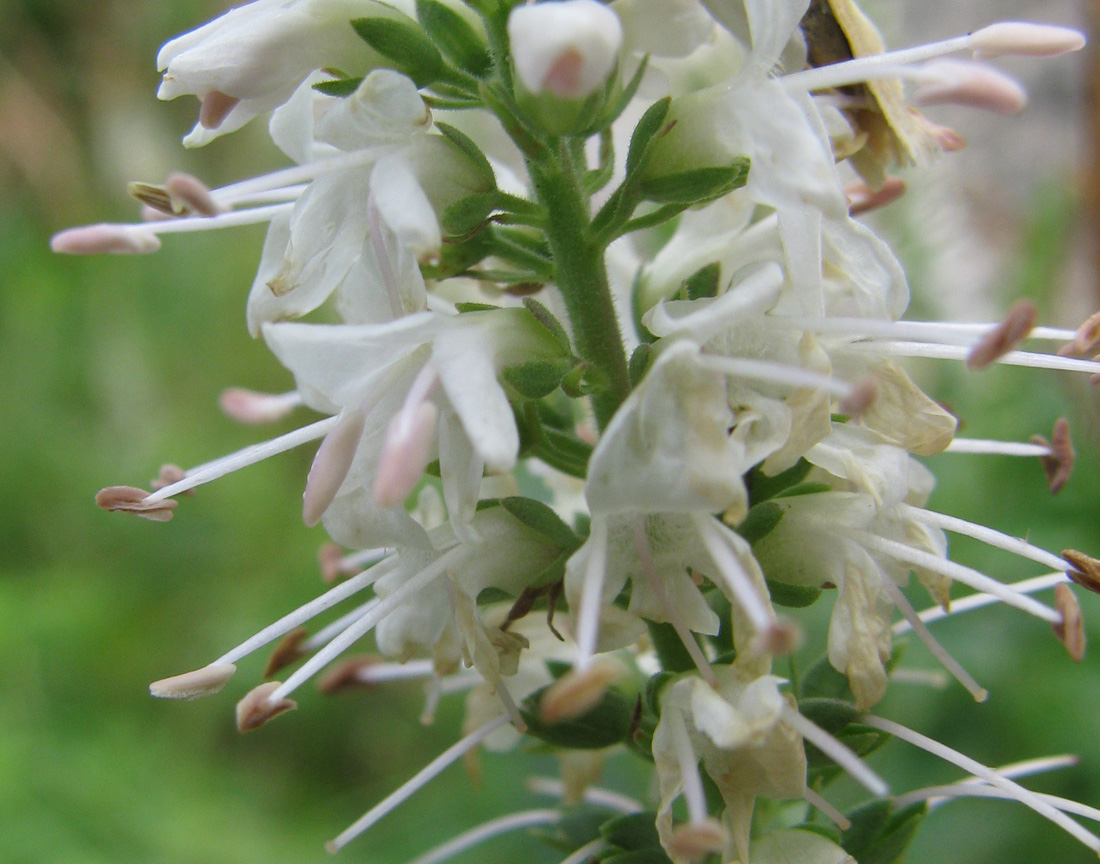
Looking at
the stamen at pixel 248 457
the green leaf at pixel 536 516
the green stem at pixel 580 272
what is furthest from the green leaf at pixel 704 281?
the stamen at pixel 248 457

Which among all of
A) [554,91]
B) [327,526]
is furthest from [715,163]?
[327,526]

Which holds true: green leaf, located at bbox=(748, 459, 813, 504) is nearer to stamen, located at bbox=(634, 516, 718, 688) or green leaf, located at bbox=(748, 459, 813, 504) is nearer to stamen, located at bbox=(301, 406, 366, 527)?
stamen, located at bbox=(634, 516, 718, 688)

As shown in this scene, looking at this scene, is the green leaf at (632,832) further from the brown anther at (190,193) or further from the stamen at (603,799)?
the brown anther at (190,193)

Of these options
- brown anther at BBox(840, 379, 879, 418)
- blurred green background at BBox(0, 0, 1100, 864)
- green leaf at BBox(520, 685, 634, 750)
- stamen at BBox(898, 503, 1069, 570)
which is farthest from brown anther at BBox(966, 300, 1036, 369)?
blurred green background at BBox(0, 0, 1100, 864)

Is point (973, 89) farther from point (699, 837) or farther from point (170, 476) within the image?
point (170, 476)

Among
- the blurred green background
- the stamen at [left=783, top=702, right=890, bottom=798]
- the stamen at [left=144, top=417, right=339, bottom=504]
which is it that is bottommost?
the blurred green background
